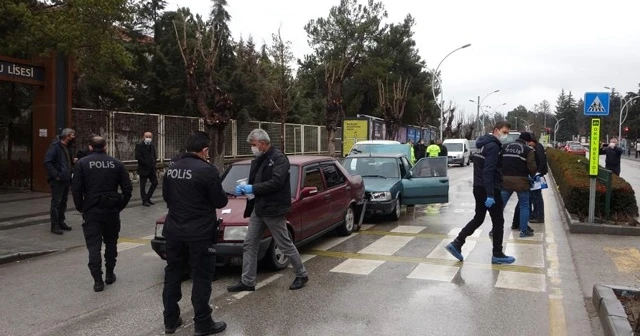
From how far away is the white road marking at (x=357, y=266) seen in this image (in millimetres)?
6990

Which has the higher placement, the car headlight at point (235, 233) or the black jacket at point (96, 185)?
the black jacket at point (96, 185)

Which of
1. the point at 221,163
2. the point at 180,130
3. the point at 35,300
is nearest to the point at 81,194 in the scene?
the point at 35,300

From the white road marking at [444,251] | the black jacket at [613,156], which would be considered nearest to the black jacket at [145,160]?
the white road marking at [444,251]

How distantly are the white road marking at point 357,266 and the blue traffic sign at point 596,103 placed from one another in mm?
5398

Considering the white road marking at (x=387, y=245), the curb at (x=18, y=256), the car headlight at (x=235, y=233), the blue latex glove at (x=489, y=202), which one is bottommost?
the curb at (x=18, y=256)

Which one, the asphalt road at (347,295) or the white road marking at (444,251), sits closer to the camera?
the asphalt road at (347,295)

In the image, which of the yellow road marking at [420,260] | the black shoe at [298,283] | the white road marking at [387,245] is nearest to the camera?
the black shoe at [298,283]

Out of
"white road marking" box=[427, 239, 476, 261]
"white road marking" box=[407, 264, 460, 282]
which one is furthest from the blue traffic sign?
"white road marking" box=[407, 264, 460, 282]

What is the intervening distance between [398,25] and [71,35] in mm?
43486

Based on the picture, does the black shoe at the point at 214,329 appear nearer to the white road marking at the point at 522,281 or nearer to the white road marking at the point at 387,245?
the white road marking at the point at 522,281

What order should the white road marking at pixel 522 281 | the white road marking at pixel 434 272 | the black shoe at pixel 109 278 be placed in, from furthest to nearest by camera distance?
the white road marking at pixel 434 272 → the black shoe at pixel 109 278 → the white road marking at pixel 522 281

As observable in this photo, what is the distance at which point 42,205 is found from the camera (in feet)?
41.5

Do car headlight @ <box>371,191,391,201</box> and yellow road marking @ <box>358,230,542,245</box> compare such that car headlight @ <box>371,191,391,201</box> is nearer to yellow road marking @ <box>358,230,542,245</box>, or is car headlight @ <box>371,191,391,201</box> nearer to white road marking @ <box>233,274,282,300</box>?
yellow road marking @ <box>358,230,542,245</box>

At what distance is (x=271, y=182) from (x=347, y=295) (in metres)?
1.52
